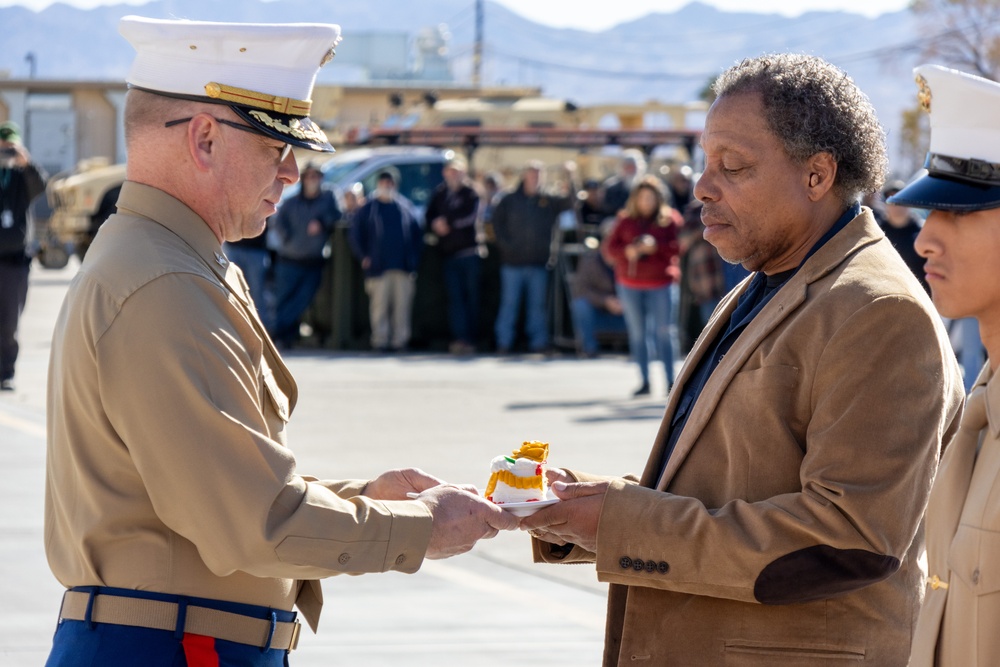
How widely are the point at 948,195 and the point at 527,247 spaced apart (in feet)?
43.8

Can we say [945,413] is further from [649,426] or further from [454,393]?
[454,393]

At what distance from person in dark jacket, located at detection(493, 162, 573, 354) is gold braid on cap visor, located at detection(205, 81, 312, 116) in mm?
12899

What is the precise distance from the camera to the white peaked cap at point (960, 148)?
8.18 feet

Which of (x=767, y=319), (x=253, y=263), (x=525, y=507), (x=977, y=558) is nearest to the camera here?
(x=977, y=558)

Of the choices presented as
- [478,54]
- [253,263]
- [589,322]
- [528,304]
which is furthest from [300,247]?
[478,54]

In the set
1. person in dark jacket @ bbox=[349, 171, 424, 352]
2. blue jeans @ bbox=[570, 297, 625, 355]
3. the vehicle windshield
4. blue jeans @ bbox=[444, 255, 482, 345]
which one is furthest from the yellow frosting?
the vehicle windshield

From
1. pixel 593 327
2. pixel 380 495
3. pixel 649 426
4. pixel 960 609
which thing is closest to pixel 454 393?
pixel 649 426

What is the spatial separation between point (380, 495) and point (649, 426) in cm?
756

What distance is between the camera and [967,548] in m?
2.37

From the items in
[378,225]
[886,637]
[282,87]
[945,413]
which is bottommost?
[378,225]

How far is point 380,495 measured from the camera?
3389 millimetres

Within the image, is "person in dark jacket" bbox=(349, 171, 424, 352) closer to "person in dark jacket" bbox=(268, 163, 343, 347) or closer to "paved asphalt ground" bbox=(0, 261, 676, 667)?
"person in dark jacket" bbox=(268, 163, 343, 347)

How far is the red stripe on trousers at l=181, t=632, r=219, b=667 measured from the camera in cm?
271

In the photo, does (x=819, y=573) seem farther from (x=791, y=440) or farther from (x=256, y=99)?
(x=256, y=99)
